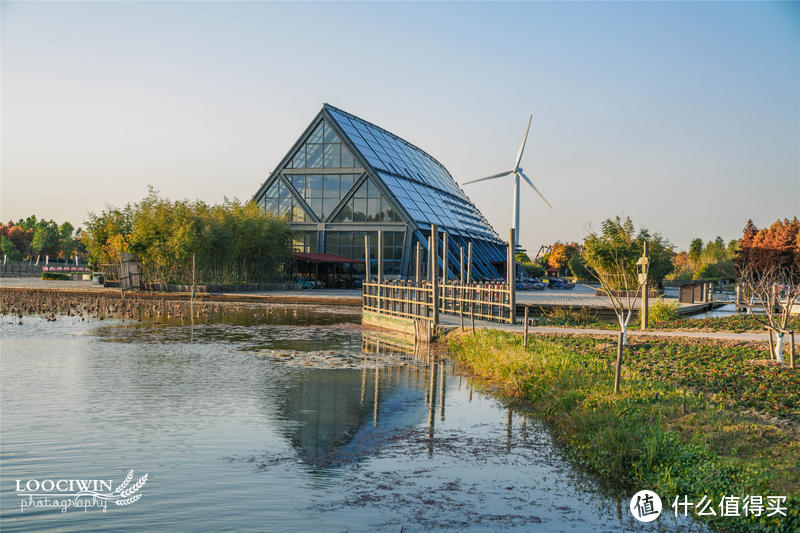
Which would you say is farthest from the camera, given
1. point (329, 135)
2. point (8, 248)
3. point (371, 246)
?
point (8, 248)

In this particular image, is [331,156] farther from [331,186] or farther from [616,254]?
[616,254]

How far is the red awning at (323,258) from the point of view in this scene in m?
52.4

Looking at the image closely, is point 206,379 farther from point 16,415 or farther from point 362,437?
point 362,437

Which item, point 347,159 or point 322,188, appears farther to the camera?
point 322,188

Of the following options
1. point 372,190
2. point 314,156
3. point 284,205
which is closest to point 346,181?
point 372,190

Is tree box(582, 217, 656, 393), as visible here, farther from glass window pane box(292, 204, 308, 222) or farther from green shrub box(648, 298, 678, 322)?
glass window pane box(292, 204, 308, 222)

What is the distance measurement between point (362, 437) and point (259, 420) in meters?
2.26

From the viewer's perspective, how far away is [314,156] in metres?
58.7

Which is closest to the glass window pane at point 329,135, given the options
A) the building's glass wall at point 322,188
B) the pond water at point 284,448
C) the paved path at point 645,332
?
the building's glass wall at point 322,188

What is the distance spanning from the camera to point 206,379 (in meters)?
16.0

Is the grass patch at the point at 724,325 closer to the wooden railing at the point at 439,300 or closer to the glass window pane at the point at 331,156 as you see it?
the wooden railing at the point at 439,300

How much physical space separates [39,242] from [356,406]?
444ft

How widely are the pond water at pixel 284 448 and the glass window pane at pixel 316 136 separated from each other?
4193 cm

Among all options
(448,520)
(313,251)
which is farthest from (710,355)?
(313,251)
